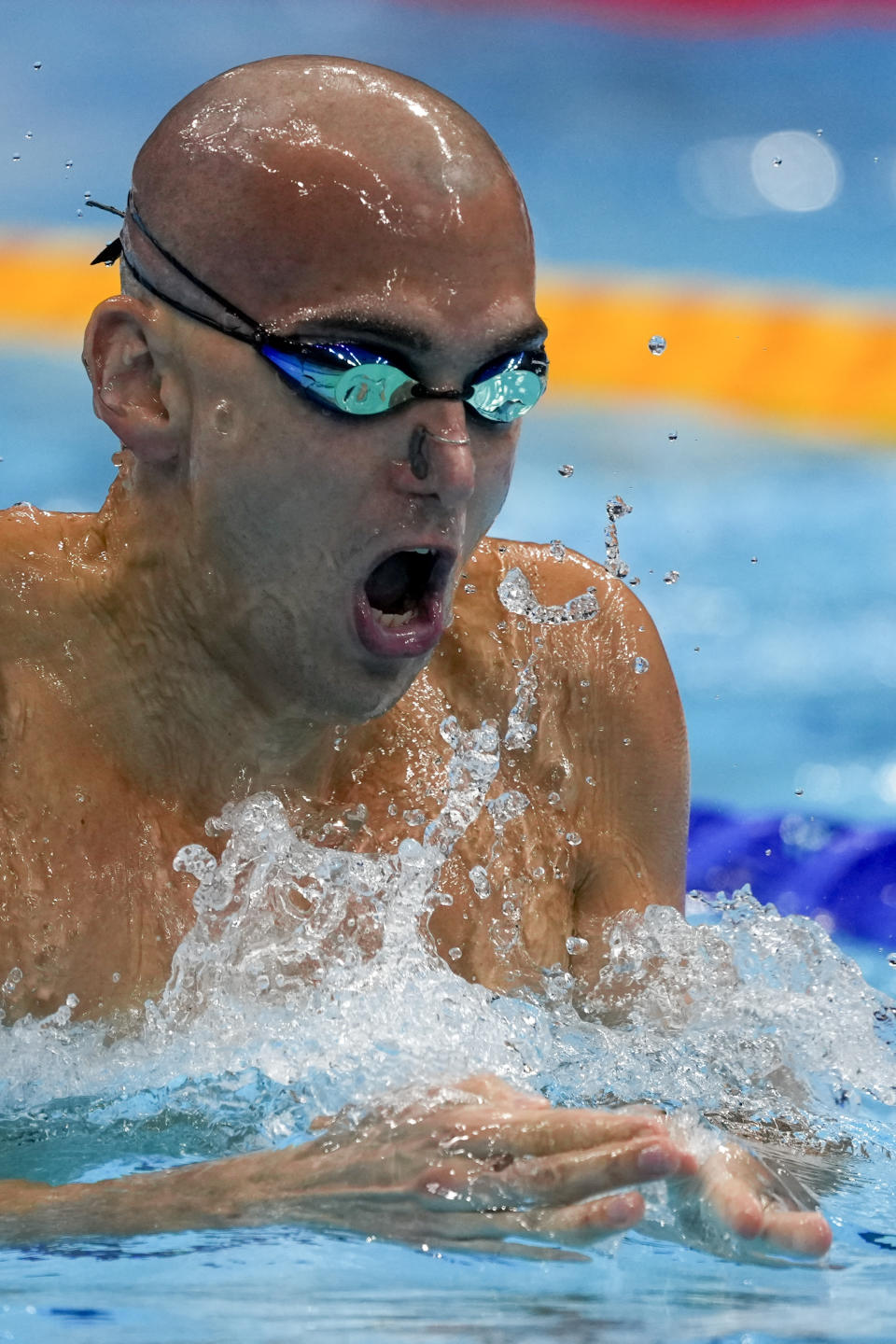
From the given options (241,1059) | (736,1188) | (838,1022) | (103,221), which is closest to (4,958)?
(241,1059)

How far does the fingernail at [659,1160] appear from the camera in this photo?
1276 millimetres

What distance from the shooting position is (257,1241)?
153 centimetres

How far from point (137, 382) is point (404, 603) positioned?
1.14 feet

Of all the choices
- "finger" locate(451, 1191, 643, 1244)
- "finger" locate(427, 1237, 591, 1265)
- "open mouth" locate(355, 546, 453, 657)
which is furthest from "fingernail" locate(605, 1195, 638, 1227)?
"open mouth" locate(355, 546, 453, 657)

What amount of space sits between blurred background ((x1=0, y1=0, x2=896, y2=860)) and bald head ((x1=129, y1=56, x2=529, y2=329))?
96.4 inches

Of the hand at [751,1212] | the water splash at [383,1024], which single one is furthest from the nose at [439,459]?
the hand at [751,1212]

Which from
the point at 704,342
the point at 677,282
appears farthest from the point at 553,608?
the point at 677,282

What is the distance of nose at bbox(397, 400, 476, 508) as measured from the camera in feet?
5.74

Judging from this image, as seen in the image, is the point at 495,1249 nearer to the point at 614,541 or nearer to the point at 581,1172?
Answer: the point at 581,1172

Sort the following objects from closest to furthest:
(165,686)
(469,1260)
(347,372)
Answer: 1. (469,1260)
2. (347,372)
3. (165,686)

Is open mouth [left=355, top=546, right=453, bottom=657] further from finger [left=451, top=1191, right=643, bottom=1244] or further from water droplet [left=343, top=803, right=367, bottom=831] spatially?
finger [left=451, top=1191, right=643, bottom=1244]

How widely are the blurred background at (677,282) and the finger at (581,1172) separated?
2.75m

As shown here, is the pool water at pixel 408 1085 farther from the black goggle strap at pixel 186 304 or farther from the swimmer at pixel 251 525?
the black goggle strap at pixel 186 304

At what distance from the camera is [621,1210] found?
1.29 m
